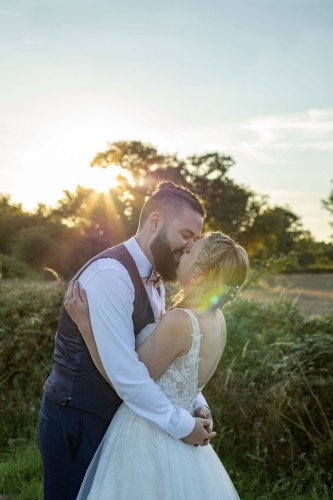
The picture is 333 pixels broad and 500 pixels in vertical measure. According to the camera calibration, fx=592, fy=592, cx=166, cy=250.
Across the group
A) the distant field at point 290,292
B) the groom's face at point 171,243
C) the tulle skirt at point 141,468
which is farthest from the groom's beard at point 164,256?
the distant field at point 290,292

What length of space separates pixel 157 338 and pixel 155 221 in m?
0.76

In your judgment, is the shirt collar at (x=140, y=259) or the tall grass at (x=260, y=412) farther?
the tall grass at (x=260, y=412)

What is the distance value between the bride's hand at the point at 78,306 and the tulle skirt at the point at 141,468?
1.65 feet

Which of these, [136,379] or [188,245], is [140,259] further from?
[136,379]

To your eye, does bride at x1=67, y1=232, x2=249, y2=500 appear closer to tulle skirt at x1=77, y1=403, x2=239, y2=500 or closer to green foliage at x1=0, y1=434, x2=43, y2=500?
tulle skirt at x1=77, y1=403, x2=239, y2=500

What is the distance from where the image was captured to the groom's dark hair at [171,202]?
3.30m

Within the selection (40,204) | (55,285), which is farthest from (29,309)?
(40,204)

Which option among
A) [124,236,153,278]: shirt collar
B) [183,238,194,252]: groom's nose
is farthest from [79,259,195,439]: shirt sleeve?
[183,238,194,252]: groom's nose

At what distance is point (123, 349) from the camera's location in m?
2.71

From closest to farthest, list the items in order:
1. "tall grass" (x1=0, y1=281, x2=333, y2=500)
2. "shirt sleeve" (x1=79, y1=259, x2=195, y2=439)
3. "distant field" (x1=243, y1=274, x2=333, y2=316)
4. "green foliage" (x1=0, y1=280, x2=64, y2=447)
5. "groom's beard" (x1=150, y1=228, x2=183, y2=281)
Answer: "shirt sleeve" (x1=79, y1=259, x2=195, y2=439) → "groom's beard" (x1=150, y1=228, x2=183, y2=281) → "tall grass" (x1=0, y1=281, x2=333, y2=500) → "green foliage" (x1=0, y1=280, x2=64, y2=447) → "distant field" (x1=243, y1=274, x2=333, y2=316)

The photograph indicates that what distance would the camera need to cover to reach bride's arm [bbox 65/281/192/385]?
283 centimetres

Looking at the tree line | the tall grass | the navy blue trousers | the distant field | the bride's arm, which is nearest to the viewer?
the bride's arm

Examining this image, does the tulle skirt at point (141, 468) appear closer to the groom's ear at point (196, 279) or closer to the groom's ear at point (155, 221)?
the groom's ear at point (196, 279)

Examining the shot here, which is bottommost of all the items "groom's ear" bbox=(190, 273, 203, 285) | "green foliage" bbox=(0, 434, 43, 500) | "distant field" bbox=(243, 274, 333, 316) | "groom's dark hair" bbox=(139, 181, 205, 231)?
"green foliage" bbox=(0, 434, 43, 500)
